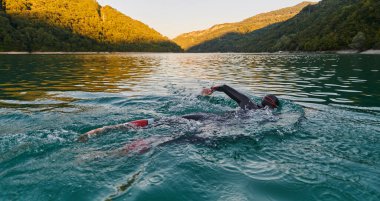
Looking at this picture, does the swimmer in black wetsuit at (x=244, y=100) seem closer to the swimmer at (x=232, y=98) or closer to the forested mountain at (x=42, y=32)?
the swimmer at (x=232, y=98)

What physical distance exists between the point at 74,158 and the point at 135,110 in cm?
646

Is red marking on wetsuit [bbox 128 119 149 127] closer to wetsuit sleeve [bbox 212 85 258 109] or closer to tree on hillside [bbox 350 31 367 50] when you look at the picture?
wetsuit sleeve [bbox 212 85 258 109]

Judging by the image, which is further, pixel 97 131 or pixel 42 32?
pixel 42 32

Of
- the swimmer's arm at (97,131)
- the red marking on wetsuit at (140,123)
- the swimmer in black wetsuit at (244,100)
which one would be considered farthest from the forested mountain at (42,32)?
the swimmer in black wetsuit at (244,100)

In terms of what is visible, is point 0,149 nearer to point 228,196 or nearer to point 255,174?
point 228,196

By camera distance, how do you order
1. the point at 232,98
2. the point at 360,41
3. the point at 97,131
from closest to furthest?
the point at 97,131, the point at 232,98, the point at 360,41

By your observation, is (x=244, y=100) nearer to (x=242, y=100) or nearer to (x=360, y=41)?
(x=242, y=100)

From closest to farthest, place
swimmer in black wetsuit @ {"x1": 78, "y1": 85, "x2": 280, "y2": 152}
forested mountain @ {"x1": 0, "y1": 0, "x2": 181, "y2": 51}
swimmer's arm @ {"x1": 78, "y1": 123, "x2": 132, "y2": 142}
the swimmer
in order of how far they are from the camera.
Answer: swimmer in black wetsuit @ {"x1": 78, "y1": 85, "x2": 280, "y2": 152} → swimmer's arm @ {"x1": 78, "y1": 123, "x2": 132, "y2": 142} → the swimmer → forested mountain @ {"x1": 0, "y1": 0, "x2": 181, "y2": 51}

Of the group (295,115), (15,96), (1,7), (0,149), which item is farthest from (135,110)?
(1,7)

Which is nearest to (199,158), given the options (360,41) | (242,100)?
(242,100)

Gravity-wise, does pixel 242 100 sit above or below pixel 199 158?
above

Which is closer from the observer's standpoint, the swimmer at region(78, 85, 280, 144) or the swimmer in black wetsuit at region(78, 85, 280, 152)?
the swimmer in black wetsuit at region(78, 85, 280, 152)

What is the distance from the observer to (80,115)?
1100 cm

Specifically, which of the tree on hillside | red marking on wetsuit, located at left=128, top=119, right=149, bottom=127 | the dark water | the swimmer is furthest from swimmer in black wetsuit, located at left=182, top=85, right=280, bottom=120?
the tree on hillside
